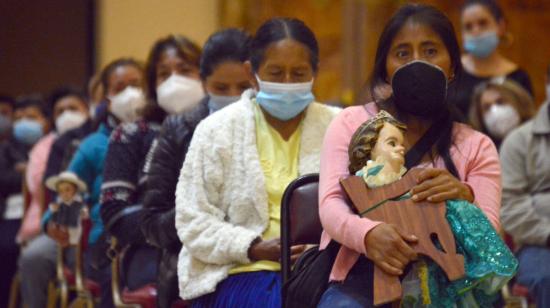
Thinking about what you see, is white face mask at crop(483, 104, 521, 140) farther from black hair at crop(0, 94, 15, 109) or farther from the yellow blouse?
black hair at crop(0, 94, 15, 109)

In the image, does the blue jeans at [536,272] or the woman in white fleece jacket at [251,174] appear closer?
the woman in white fleece jacket at [251,174]

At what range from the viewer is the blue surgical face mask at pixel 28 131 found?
7.83m

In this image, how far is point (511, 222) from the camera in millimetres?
4641

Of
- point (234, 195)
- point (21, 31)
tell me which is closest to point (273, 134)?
point (234, 195)

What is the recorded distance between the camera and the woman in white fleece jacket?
3.50 meters

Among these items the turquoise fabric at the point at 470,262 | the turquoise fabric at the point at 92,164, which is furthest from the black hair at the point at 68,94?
the turquoise fabric at the point at 470,262

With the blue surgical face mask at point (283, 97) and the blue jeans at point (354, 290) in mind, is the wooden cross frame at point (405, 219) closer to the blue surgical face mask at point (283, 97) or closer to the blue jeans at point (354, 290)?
the blue jeans at point (354, 290)

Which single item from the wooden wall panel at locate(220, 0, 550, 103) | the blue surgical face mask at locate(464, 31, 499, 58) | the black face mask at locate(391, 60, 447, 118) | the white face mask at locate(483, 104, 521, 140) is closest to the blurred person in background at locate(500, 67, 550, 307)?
the white face mask at locate(483, 104, 521, 140)

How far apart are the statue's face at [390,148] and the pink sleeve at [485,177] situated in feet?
0.83

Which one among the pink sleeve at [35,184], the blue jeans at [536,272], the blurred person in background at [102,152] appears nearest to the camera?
the blue jeans at [536,272]

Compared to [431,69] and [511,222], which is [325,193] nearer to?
[431,69]

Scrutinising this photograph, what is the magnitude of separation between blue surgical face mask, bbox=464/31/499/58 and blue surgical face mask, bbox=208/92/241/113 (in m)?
2.45

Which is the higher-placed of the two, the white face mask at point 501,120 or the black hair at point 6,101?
the white face mask at point 501,120

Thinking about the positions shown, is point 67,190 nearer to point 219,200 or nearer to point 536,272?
point 219,200
